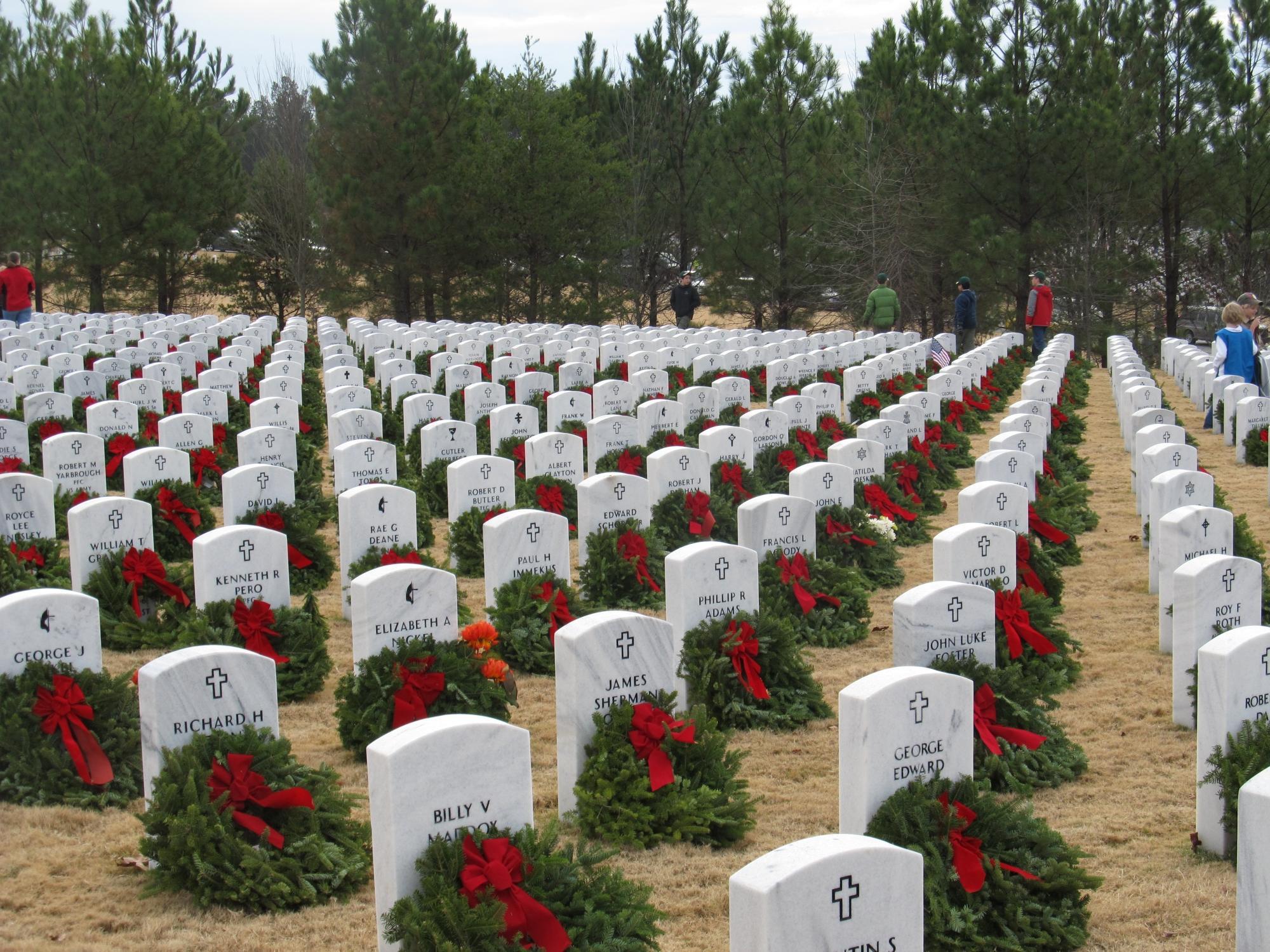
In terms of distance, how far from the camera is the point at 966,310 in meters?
21.5

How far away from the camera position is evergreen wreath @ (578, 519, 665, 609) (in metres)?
8.27

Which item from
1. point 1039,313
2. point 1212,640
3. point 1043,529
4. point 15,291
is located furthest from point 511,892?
point 15,291

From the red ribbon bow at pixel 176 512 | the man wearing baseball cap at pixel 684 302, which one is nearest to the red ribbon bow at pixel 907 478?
the red ribbon bow at pixel 176 512

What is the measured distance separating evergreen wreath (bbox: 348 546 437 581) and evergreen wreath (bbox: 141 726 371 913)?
279 centimetres

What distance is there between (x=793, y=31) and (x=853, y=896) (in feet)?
94.9

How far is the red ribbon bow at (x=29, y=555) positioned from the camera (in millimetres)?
8164

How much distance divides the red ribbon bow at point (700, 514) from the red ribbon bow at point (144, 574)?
10.5 ft

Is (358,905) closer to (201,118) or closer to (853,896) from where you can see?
(853,896)

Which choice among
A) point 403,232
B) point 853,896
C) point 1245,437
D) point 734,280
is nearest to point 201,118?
point 403,232

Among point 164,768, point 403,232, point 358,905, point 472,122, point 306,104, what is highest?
point 306,104

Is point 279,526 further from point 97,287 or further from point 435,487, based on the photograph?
point 97,287

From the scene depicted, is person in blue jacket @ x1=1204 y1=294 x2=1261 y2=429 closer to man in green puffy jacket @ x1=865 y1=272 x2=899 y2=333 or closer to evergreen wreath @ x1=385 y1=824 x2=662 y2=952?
man in green puffy jacket @ x1=865 y1=272 x2=899 y2=333

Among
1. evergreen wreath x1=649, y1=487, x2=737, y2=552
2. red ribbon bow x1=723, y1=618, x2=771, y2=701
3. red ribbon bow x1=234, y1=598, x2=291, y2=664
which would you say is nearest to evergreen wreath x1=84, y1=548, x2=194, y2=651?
red ribbon bow x1=234, y1=598, x2=291, y2=664

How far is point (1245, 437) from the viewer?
13531 millimetres
